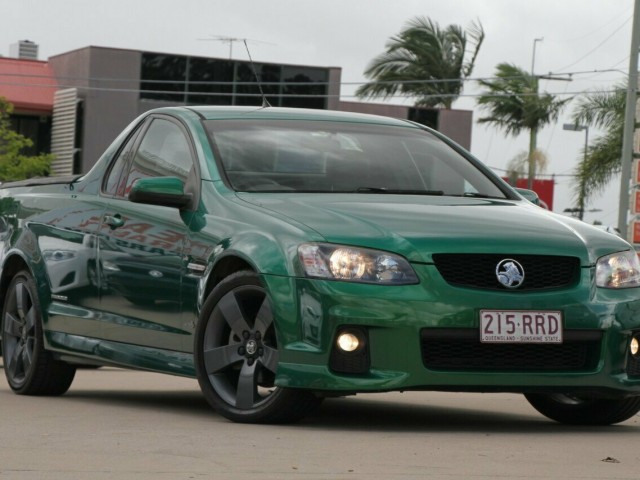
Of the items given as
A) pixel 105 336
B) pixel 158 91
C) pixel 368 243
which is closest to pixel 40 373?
pixel 105 336

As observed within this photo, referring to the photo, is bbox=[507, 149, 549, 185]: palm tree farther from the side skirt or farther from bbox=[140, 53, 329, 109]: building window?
the side skirt

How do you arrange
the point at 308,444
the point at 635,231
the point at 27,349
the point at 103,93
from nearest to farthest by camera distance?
1. the point at 308,444
2. the point at 27,349
3. the point at 635,231
4. the point at 103,93

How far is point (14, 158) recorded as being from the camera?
5472cm

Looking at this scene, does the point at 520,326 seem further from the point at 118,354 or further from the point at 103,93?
the point at 103,93

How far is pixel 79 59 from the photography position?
2258 inches

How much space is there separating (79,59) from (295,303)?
50.8 meters

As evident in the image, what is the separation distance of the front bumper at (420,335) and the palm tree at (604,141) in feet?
125

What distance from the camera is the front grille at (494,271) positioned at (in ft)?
24.7

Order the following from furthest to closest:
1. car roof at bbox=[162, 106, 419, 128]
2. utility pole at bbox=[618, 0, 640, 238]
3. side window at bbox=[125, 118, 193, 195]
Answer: utility pole at bbox=[618, 0, 640, 238]
car roof at bbox=[162, 106, 419, 128]
side window at bbox=[125, 118, 193, 195]

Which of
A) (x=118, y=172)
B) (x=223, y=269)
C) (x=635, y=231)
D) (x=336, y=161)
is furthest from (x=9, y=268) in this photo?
(x=635, y=231)

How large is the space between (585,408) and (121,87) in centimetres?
4827

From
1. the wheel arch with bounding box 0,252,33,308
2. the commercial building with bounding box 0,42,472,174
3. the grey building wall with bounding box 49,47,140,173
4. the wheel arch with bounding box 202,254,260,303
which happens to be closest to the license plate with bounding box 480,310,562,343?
the wheel arch with bounding box 202,254,260,303

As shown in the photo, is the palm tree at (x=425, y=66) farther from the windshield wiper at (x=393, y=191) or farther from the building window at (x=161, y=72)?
the windshield wiper at (x=393, y=191)

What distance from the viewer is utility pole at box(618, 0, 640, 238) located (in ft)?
131
